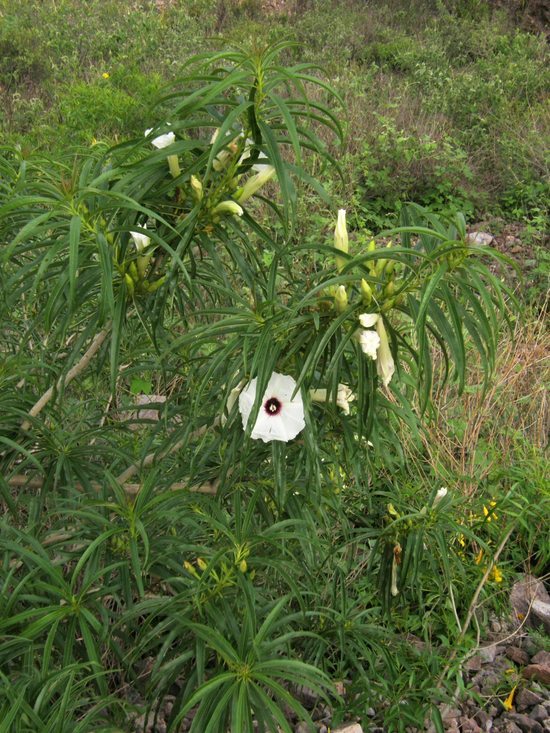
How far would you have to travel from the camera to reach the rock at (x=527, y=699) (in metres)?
2.40

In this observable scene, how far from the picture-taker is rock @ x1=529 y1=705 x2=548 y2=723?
2357 mm

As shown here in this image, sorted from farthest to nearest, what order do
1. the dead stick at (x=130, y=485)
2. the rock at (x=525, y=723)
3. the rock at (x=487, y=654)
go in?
the rock at (x=487, y=654) < the rock at (x=525, y=723) < the dead stick at (x=130, y=485)

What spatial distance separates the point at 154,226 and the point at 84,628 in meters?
0.70

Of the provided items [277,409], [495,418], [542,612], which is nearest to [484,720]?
[542,612]

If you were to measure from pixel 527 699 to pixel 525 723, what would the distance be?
8cm

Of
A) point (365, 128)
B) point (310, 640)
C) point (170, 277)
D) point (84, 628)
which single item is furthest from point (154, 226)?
point (365, 128)

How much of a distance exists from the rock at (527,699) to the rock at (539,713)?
24mm

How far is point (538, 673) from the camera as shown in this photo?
2.46 m

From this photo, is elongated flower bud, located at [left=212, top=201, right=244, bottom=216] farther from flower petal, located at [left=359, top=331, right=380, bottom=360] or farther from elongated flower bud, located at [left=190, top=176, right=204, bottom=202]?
flower petal, located at [left=359, top=331, right=380, bottom=360]

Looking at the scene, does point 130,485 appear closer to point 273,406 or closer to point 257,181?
point 273,406

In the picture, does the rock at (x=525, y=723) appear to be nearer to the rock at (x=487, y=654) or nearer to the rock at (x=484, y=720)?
the rock at (x=484, y=720)

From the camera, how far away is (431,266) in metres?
1.23

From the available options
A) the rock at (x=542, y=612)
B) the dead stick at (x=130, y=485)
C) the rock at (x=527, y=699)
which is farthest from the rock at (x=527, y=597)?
the dead stick at (x=130, y=485)

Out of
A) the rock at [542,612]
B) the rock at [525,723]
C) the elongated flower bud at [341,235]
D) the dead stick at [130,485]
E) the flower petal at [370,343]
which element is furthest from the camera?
the rock at [542,612]
